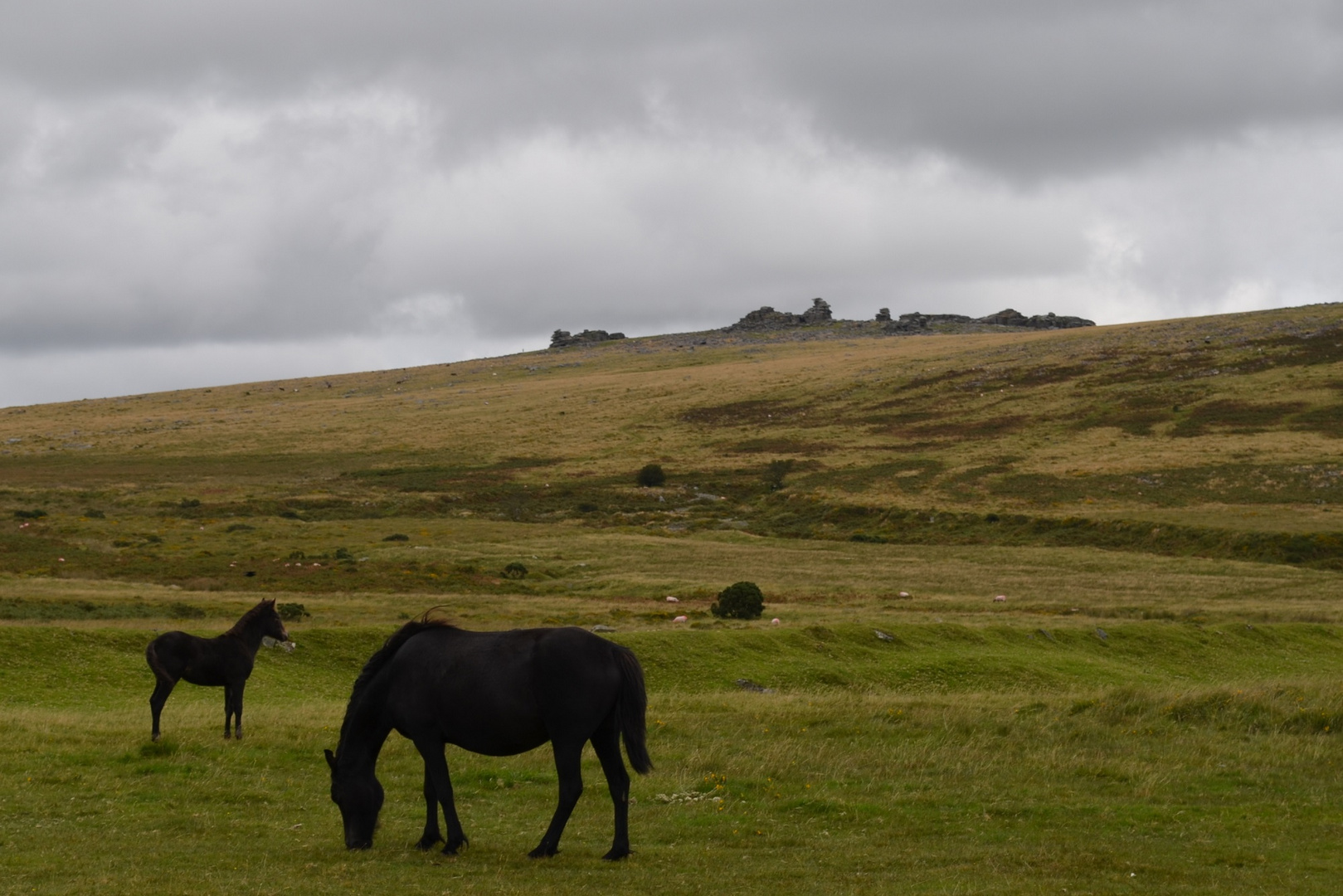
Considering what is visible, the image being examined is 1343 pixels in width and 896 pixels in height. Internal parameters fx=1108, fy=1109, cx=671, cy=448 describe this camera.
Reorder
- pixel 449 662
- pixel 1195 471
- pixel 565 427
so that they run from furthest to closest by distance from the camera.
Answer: pixel 565 427 < pixel 1195 471 < pixel 449 662

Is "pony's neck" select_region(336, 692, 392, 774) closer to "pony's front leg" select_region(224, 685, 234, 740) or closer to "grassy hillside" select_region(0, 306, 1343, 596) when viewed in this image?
"pony's front leg" select_region(224, 685, 234, 740)

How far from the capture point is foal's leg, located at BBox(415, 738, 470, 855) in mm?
11773

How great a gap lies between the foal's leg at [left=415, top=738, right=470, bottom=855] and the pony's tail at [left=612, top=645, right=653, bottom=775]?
6.50ft

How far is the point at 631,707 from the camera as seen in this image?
38.5 ft

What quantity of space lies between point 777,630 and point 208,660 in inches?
667

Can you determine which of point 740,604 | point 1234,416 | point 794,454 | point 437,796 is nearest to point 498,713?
point 437,796

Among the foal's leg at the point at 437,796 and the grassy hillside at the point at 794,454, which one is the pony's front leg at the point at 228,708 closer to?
the foal's leg at the point at 437,796

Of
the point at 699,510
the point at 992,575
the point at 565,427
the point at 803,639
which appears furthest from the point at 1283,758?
the point at 565,427

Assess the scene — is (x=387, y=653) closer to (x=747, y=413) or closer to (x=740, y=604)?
(x=740, y=604)

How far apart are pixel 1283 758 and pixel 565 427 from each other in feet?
372

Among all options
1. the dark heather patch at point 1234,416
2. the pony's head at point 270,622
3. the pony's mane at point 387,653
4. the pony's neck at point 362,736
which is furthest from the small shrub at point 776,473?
the pony's neck at point 362,736

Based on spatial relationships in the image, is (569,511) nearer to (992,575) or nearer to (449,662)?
(992,575)

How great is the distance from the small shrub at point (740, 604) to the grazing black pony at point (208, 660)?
20.0 m

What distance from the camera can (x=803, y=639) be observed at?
31266 mm
